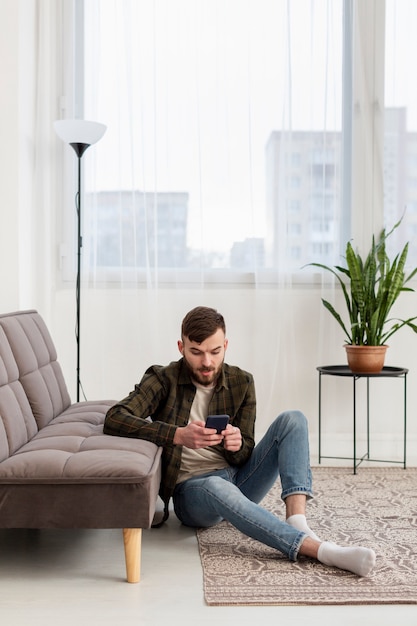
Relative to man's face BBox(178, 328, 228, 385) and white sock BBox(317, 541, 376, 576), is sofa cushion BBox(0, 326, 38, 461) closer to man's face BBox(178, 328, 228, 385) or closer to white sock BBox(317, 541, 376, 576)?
man's face BBox(178, 328, 228, 385)

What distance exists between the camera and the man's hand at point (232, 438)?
2719 mm

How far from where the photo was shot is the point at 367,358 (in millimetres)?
3988

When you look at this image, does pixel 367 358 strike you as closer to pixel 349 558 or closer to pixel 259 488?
pixel 259 488

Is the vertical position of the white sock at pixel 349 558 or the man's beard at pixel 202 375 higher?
the man's beard at pixel 202 375

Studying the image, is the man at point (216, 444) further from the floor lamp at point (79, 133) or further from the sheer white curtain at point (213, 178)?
the sheer white curtain at point (213, 178)

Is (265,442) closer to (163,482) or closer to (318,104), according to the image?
(163,482)

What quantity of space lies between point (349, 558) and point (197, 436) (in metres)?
0.59

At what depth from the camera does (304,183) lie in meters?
4.42

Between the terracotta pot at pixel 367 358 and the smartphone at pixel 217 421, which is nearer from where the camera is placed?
the smartphone at pixel 217 421

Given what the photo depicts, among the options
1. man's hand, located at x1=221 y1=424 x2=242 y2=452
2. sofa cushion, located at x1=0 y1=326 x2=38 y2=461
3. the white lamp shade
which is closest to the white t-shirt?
man's hand, located at x1=221 y1=424 x2=242 y2=452

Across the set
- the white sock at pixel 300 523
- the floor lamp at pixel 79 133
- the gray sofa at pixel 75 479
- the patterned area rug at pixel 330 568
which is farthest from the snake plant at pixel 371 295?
the gray sofa at pixel 75 479

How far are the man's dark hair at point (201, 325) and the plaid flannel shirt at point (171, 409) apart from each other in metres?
0.20

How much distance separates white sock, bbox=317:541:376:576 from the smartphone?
0.47 meters

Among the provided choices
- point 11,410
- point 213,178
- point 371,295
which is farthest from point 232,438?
point 213,178
